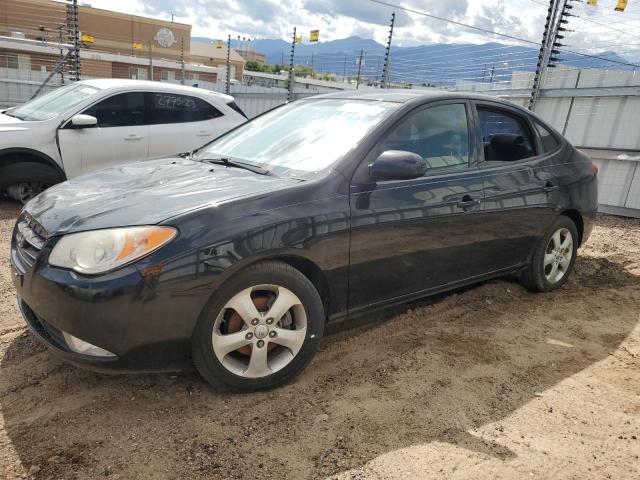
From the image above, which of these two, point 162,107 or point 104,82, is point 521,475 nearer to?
point 162,107

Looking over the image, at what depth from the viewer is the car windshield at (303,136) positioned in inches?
122

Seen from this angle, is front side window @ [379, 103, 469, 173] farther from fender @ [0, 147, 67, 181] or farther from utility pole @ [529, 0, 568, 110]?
utility pole @ [529, 0, 568, 110]

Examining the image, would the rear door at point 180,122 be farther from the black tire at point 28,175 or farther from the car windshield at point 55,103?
the black tire at point 28,175

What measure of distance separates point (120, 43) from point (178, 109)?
48791 mm

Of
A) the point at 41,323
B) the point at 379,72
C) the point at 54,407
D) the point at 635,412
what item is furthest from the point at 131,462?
the point at 379,72

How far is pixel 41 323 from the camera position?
254 centimetres

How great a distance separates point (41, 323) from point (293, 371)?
51.1 inches

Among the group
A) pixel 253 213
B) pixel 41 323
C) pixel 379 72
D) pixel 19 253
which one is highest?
pixel 379 72

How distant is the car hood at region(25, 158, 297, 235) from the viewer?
96.7 inches

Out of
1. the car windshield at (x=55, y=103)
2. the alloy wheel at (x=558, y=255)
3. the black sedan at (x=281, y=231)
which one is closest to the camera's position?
the black sedan at (x=281, y=231)

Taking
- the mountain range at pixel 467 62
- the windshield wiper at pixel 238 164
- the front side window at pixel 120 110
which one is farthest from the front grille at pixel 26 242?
the mountain range at pixel 467 62

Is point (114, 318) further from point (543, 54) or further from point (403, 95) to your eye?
point (543, 54)

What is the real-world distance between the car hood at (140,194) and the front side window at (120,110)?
330cm

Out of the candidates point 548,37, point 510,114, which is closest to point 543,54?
point 548,37
